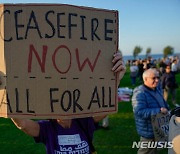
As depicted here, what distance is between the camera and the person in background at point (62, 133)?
2.31m

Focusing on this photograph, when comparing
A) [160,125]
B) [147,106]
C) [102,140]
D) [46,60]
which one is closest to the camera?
[46,60]

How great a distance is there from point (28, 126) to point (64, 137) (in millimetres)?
297

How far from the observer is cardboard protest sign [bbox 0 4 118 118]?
6.14 ft

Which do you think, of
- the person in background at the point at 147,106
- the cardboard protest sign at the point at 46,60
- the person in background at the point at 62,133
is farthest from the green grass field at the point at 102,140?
the cardboard protest sign at the point at 46,60

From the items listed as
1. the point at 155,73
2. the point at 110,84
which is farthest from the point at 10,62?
the point at 155,73

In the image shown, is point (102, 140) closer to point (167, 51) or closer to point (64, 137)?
point (64, 137)

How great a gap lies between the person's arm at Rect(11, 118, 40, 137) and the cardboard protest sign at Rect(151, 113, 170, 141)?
6.71 ft

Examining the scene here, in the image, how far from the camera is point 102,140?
622 cm

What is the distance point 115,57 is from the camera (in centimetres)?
204

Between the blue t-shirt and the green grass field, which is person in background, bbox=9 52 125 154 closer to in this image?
the blue t-shirt

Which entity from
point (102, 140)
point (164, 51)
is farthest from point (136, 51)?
point (102, 140)

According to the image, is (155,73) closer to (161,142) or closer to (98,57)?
(161,142)

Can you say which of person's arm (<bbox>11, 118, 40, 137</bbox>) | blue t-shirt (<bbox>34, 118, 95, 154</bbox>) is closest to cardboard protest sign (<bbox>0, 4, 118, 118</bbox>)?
person's arm (<bbox>11, 118, 40, 137</bbox>)

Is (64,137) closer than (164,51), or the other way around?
(64,137)
